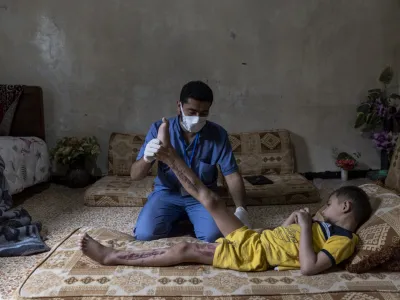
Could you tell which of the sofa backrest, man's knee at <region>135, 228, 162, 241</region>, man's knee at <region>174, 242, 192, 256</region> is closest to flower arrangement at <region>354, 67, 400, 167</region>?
the sofa backrest

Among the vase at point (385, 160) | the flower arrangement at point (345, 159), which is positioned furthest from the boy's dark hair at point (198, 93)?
the vase at point (385, 160)

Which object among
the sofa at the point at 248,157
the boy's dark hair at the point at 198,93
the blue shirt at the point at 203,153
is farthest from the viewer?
the sofa at the point at 248,157

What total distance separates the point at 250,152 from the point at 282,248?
184 centimetres

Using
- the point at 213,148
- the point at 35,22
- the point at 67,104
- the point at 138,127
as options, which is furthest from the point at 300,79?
the point at 35,22

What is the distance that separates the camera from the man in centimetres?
183

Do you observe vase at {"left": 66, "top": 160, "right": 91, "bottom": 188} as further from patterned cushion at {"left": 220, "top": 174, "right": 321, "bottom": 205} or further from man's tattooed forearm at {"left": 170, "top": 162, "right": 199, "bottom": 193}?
man's tattooed forearm at {"left": 170, "top": 162, "right": 199, "bottom": 193}

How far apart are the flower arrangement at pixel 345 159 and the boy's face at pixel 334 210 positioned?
6.11 ft

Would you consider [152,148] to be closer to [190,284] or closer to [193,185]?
[193,185]

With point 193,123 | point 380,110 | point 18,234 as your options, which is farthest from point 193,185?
point 380,110

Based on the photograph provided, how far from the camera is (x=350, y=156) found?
11.3ft

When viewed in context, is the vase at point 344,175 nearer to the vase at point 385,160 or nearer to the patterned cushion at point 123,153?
the vase at point 385,160

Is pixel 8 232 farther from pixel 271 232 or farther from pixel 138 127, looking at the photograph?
pixel 138 127

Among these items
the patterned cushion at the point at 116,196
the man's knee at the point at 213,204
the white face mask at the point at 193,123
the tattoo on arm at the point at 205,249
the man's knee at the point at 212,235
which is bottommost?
the patterned cushion at the point at 116,196

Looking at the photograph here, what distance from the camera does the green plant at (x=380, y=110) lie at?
3.27m
